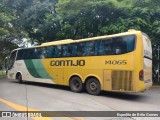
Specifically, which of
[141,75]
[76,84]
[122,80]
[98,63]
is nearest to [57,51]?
[76,84]

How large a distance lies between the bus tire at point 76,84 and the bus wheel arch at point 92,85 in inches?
16.2

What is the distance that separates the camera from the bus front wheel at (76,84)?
10977 mm

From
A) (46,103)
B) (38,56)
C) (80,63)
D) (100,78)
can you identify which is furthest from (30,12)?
(46,103)

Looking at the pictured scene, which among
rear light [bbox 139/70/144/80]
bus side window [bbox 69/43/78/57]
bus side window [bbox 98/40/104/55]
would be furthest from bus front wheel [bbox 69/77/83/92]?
rear light [bbox 139/70/144/80]

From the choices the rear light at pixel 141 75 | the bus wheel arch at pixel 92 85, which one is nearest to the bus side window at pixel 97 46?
the bus wheel arch at pixel 92 85

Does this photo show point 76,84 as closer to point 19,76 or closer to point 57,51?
point 57,51

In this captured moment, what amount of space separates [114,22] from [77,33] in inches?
143

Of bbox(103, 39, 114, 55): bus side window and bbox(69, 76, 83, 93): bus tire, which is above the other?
bbox(103, 39, 114, 55): bus side window

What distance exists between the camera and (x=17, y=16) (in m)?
19.6

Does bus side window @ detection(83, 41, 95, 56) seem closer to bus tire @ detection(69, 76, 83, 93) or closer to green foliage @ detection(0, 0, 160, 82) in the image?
bus tire @ detection(69, 76, 83, 93)

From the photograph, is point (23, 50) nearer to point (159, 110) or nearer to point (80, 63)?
point (80, 63)

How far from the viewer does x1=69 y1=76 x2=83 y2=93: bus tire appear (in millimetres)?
10977

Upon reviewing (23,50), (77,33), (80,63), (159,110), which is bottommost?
(159,110)

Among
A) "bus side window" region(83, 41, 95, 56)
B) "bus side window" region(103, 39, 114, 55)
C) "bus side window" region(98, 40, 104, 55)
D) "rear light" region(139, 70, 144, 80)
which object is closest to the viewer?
"rear light" region(139, 70, 144, 80)
